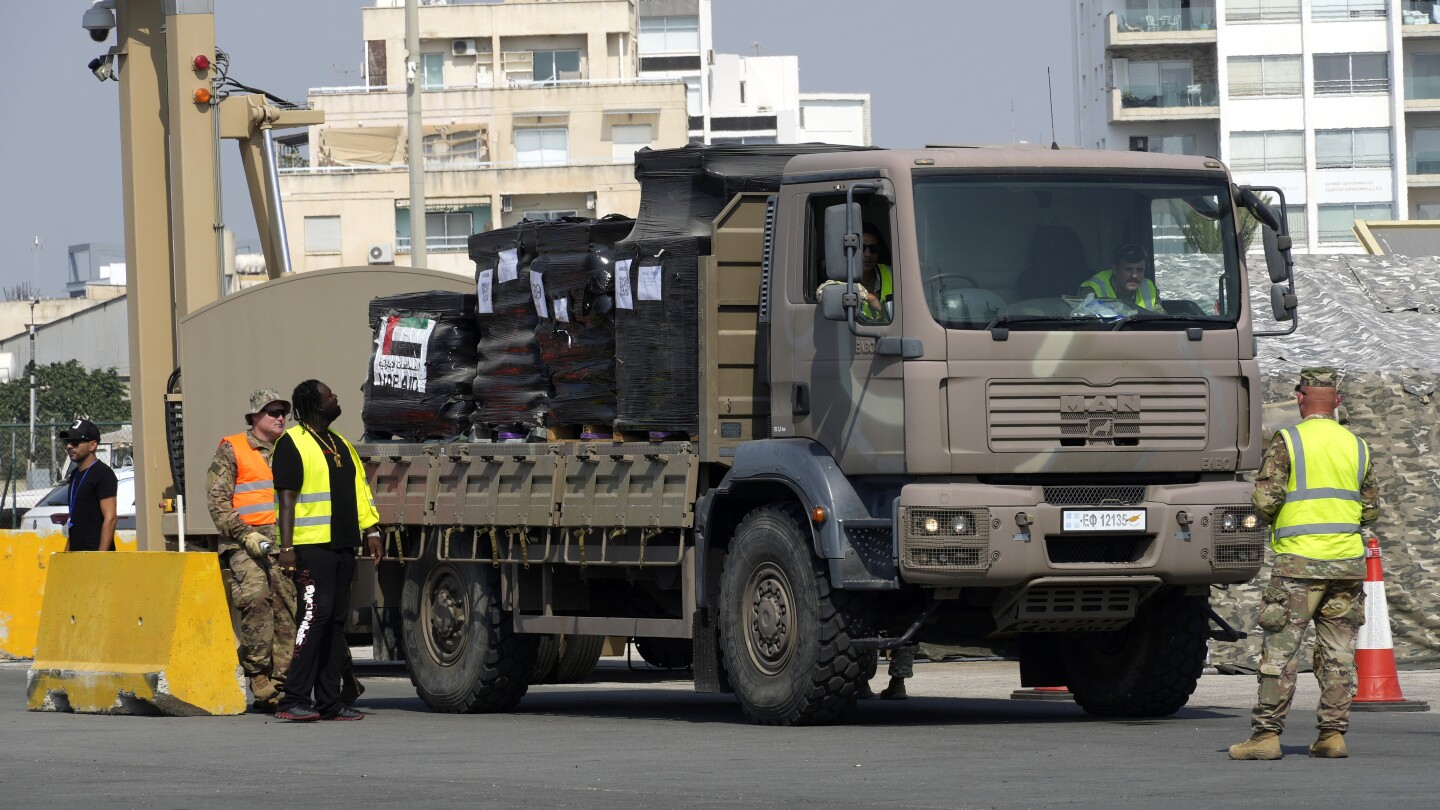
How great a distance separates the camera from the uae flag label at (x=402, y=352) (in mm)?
15125

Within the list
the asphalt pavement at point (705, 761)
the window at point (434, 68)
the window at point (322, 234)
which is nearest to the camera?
the asphalt pavement at point (705, 761)

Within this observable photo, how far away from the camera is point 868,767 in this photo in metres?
9.91

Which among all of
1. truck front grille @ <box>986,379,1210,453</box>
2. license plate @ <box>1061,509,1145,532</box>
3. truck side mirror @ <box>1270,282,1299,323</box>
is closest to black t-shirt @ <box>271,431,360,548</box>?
truck front grille @ <box>986,379,1210,453</box>

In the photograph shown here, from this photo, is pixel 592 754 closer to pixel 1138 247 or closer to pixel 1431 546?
pixel 1138 247

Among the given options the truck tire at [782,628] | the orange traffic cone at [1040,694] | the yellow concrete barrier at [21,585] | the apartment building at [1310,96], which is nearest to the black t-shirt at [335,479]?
the truck tire at [782,628]

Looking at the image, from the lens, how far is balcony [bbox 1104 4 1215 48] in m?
83.1

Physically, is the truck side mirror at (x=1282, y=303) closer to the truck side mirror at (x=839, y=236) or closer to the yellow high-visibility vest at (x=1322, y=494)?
the yellow high-visibility vest at (x=1322, y=494)

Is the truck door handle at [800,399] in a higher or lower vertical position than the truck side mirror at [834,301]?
lower

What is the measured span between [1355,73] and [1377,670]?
7204 centimetres

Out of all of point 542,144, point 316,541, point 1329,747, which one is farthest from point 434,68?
point 1329,747

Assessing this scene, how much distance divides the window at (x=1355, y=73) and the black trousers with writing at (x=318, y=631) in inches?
2903

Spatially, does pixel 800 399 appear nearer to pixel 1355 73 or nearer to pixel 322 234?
pixel 322 234

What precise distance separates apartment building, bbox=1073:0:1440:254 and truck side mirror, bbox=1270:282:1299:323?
7064 cm

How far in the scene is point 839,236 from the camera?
11.5 metres
